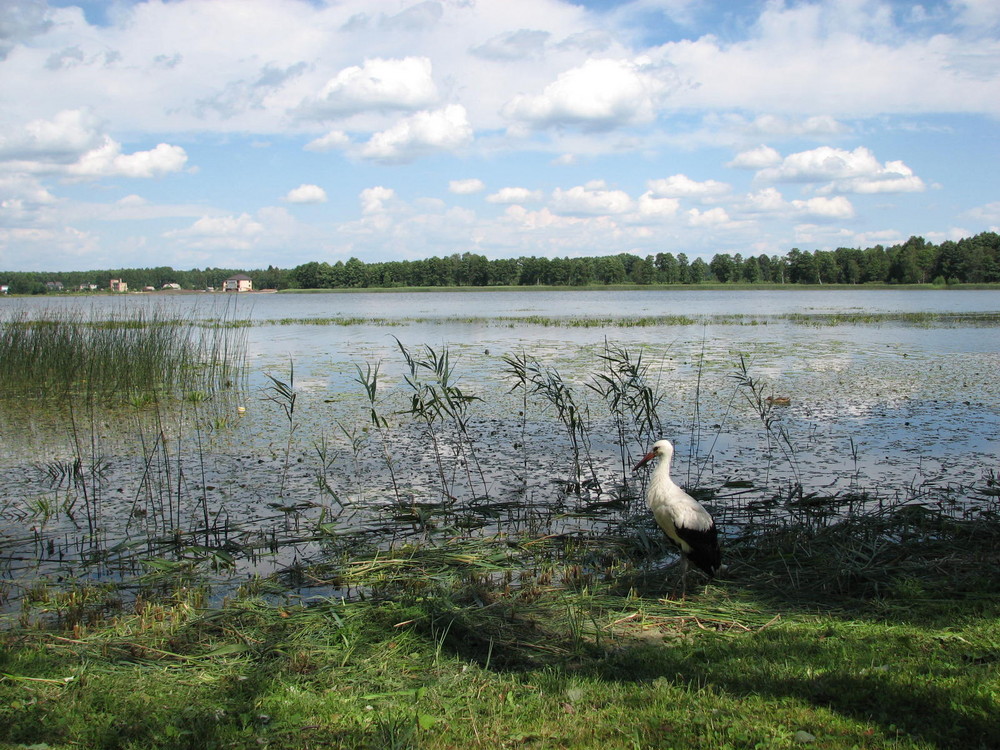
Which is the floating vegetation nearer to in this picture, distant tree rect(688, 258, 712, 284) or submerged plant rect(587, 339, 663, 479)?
submerged plant rect(587, 339, 663, 479)

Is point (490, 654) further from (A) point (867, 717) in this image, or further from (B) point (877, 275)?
(B) point (877, 275)

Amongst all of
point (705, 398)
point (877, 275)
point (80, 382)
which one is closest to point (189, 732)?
point (705, 398)

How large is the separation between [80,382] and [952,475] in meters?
17.4

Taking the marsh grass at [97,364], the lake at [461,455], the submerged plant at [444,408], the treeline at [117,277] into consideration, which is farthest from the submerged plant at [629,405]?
the treeline at [117,277]

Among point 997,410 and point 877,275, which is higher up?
point 877,275

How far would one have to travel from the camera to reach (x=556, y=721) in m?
3.68

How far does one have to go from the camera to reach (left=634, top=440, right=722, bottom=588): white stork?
5625 mm

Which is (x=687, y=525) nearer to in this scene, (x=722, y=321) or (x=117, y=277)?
(x=722, y=321)

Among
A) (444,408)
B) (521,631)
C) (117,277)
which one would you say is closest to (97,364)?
(444,408)

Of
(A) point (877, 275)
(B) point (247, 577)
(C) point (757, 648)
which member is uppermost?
(A) point (877, 275)

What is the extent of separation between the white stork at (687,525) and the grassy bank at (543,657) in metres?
0.30

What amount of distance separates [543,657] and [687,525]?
171cm

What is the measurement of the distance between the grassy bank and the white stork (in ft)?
1.00

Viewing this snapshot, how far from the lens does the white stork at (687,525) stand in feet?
18.5
